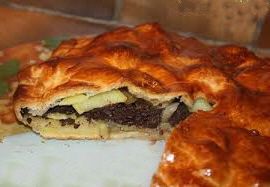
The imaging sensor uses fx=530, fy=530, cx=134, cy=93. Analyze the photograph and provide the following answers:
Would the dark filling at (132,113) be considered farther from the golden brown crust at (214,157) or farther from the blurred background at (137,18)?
the blurred background at (137,18)

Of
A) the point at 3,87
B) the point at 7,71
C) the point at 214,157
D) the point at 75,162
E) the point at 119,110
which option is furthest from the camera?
the point at 7,71

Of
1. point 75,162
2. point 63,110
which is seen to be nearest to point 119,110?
point 63,110

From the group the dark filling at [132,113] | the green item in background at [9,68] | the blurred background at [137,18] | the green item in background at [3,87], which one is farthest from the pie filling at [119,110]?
the blurred background at [137,18]

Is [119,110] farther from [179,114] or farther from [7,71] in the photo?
[7,71]

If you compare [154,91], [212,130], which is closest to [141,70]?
[154,91]

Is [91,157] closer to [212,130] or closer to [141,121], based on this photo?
[141,121]
